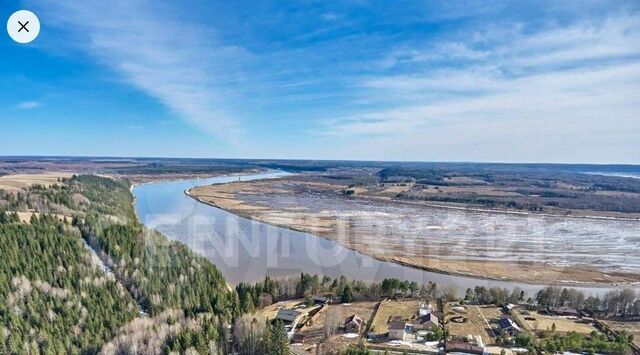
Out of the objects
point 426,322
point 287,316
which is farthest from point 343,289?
point 426,322

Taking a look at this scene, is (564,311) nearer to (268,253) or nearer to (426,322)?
(426,322)

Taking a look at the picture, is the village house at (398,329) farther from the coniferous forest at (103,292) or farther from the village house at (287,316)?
the coniferous forest at (103,292)

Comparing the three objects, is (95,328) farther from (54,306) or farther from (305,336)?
(305,336)

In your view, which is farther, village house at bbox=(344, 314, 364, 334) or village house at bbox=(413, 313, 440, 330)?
village house at bbox=(413, 313, 440, 330)

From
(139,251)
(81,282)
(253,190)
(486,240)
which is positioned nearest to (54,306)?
(81,282)

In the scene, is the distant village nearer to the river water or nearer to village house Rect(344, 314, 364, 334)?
village house Rect(344, 314, 364, 334)

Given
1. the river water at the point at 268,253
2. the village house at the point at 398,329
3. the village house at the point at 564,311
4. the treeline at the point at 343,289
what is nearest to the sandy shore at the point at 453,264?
the river water at the point at 268,253

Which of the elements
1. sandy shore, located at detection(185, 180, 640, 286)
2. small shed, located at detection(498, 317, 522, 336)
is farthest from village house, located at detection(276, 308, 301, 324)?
sandy shore, located at detection(185, 180, 640, 286)
